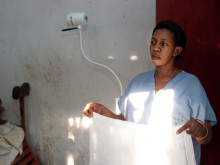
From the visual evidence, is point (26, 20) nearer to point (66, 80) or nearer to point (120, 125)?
point (66, 80)

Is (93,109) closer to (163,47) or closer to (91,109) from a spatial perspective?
(91,109)

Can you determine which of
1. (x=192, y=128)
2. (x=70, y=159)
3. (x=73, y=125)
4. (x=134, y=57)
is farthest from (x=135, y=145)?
(x=70, y=159)

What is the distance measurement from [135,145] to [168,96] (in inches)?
10.0

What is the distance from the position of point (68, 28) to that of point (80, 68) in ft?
0.92

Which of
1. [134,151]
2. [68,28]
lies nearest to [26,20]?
[68,28]

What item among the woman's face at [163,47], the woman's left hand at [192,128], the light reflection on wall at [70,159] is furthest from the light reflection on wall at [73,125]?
the woman's left hand at [192,128]

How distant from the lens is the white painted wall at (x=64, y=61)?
1354 mm

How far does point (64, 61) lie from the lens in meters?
1.50

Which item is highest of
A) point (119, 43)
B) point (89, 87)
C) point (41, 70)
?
point (119, 43)

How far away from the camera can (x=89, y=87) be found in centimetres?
147

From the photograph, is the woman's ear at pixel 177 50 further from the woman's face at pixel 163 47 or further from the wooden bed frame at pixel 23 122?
the wooden bed frame at pixel 23 122

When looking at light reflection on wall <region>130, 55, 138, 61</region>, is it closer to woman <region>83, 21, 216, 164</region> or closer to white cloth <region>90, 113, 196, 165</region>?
woman <region>83, 21, 216, 164</region>

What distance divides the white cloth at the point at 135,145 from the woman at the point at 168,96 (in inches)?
2.9

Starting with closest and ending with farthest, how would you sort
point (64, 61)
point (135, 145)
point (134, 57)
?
point (135, 145), point (134, 57), point (64, 61)
